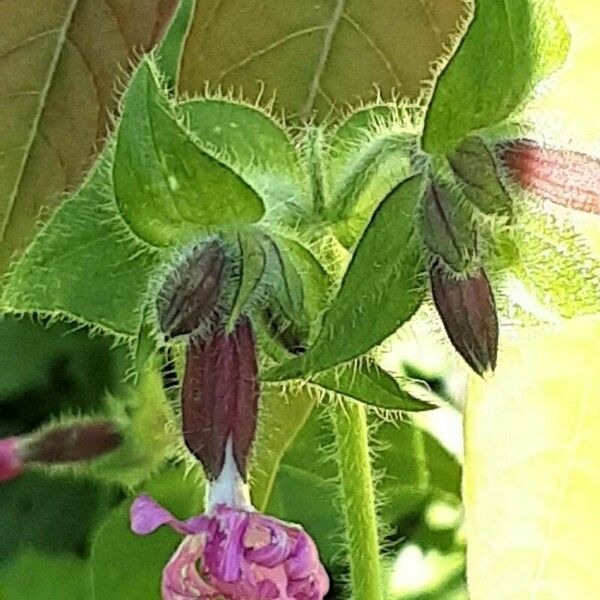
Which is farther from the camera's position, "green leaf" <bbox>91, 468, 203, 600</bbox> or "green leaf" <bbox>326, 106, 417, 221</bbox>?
"green leaf" <bbox>91, 468, 203, 600</bbox>

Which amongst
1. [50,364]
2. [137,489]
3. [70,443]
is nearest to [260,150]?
[70,443]

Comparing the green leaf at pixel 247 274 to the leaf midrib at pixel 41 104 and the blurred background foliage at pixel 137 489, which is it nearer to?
the leaf midrib at pixel 41 104

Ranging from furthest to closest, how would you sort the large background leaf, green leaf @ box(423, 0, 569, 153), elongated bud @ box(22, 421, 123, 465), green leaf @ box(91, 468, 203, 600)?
green leaf @ box(91, 468, 203, 600)
elongated bud @ box(22, 421, 123, 465)
the large background leaf
green leaf @ box(423, 0, 569, 153)

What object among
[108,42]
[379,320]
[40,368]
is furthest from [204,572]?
→ [40,368]

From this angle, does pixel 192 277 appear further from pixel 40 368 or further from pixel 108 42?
pixel 40 368

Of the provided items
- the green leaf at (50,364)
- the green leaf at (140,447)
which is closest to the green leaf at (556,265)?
the green leaf at (140,447)

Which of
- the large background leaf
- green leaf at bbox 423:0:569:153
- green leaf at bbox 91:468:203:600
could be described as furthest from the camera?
green leaf at bbox 91:468:203:600

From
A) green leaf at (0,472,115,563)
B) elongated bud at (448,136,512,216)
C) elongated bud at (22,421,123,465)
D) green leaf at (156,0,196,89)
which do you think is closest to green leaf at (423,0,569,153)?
elongated bud at (448,136,512,216)

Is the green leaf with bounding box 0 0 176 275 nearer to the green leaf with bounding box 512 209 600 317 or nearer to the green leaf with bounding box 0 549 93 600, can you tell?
the green leaf with bounding box 512 209 600 317
